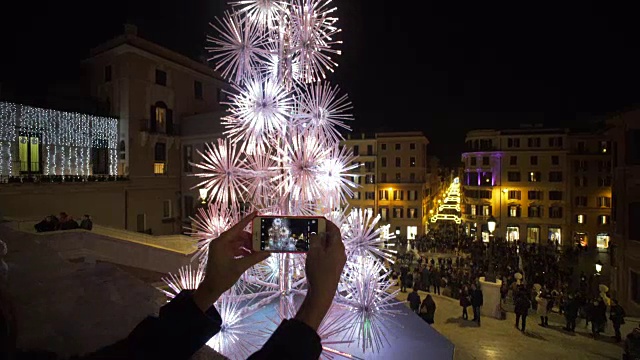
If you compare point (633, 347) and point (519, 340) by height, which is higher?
point (633, 347)

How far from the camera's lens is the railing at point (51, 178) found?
17.1 meters

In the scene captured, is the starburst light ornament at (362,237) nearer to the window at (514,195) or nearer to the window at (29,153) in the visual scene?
the window at (29,153)

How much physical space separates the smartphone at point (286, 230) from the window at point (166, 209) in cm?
2501

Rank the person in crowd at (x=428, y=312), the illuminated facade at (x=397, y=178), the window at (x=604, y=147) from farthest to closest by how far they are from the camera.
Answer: the illuminated facade at (x=397, y=178) → the window at (x=604, y=147) → the person in crowd at (x=428, y=312)

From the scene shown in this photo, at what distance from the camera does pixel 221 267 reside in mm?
2215

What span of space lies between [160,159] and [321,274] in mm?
26690

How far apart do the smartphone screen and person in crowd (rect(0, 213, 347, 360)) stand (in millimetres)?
1204

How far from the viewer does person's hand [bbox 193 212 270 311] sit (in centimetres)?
208

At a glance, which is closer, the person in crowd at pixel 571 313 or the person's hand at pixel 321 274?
the person's hand at pixel 321 274

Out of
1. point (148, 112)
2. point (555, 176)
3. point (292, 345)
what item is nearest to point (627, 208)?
point (292, 345)

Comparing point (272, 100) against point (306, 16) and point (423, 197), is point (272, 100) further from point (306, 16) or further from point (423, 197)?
point (423, 197)

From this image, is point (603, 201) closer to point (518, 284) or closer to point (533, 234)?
point (533, 234)

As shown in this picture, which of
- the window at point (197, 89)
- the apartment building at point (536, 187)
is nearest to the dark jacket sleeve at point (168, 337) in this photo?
the window at point (197, 89)

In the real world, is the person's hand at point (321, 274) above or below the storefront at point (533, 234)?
above
